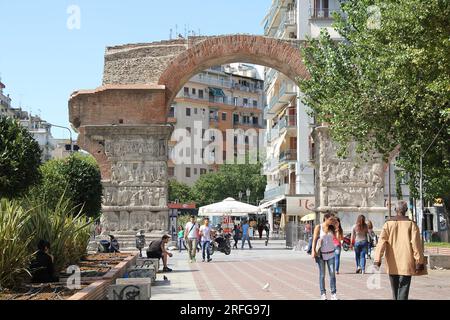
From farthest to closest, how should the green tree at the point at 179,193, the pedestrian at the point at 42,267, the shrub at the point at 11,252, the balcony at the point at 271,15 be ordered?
1. the green tree at the point at 179,193
2. the balcony at the point at 271,15
3. the pedestrian at the point at 42,267
4. the shrub at the point at 11,252

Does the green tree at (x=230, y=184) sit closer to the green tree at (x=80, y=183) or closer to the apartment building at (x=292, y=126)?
the apartment building at (x=292, y=126)

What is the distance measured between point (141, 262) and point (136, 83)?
1478 cm

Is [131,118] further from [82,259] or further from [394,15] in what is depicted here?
[394,15]

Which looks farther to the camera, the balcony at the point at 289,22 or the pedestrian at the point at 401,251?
the balcony at the point at 289,22

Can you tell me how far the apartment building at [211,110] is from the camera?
94375 mm

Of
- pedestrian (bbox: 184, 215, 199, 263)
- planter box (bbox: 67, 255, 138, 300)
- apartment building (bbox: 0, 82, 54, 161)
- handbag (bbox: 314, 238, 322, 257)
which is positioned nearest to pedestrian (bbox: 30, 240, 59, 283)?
planter box (bbox: 67, 255, 138, 300)

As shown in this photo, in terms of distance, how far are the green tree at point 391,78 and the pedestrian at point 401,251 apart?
637cm

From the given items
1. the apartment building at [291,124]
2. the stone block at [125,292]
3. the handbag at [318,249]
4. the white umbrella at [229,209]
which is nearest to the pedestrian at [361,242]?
the handbag at [318,249]

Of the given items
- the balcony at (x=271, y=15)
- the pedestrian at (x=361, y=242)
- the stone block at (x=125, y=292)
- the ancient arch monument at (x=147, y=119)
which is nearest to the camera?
the stone block at (x=125, y=292)
